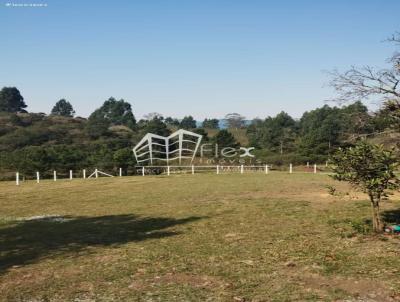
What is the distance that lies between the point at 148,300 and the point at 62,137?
4124 inches

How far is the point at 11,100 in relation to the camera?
542 feet

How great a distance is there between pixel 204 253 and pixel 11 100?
564 feet

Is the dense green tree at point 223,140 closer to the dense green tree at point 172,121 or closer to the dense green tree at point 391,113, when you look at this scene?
the dense green tree at point 391,113

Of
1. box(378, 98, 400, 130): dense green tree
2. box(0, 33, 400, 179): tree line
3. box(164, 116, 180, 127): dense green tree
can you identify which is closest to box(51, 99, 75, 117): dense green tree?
box(0, 33, 400, 179): tree line

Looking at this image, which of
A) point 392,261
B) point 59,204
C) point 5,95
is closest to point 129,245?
point 392,261

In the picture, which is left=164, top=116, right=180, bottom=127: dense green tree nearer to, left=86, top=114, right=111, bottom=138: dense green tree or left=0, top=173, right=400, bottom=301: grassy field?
left=86, top=114, right=111, bottom=138: dense green tree

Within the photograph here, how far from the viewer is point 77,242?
12250mm

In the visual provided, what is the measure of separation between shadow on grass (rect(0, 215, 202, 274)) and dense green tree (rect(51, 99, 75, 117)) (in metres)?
178

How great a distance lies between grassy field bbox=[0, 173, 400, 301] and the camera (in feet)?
24.8

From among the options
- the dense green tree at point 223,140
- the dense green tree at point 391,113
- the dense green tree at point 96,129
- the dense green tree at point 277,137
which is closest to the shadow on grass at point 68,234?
the dense green tree at point 391,113

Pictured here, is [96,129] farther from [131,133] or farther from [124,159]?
[124,159]

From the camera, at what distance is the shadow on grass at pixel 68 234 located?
1119cm

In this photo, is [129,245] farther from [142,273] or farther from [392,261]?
[392,261]

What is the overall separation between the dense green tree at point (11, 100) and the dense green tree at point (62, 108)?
58.6 feet
